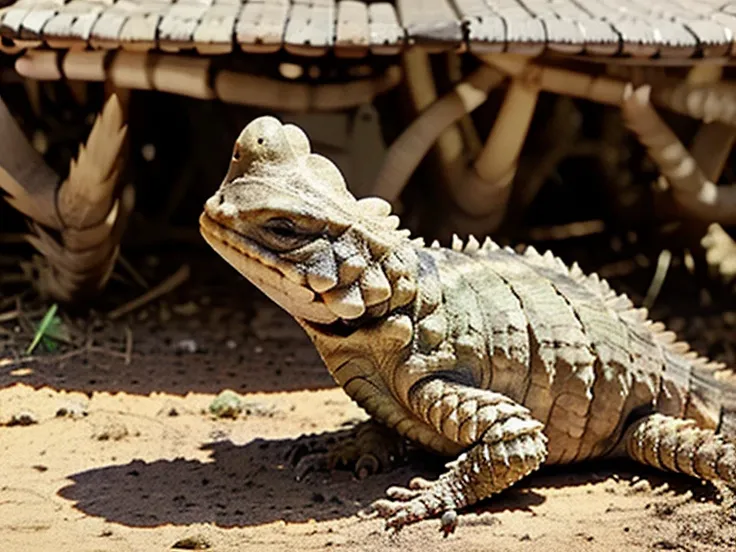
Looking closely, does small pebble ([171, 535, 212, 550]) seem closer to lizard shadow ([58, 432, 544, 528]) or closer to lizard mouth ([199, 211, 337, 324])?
lizard shadow ([58, 432, 544, 528])

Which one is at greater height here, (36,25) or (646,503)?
(36,25)

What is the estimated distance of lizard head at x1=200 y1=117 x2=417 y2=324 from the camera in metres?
3.39

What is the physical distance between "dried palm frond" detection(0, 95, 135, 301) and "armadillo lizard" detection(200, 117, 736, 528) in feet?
4.84

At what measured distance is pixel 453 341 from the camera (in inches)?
142

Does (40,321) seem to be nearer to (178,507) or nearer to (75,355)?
(75,355)

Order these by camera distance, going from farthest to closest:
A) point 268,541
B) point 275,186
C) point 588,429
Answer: point 588,429, point 275,186, point 268,541

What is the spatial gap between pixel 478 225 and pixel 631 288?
3.22 feet

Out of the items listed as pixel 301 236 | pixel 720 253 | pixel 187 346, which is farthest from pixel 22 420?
pixel 720 253

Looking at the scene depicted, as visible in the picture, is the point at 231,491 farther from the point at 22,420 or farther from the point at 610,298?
the point at 610,298

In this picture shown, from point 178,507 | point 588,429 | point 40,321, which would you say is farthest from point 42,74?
point 588,429

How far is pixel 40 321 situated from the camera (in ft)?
16.7

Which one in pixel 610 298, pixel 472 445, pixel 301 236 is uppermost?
pixel 301 236

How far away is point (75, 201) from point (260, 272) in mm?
1711

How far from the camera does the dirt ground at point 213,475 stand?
3.24 metres
